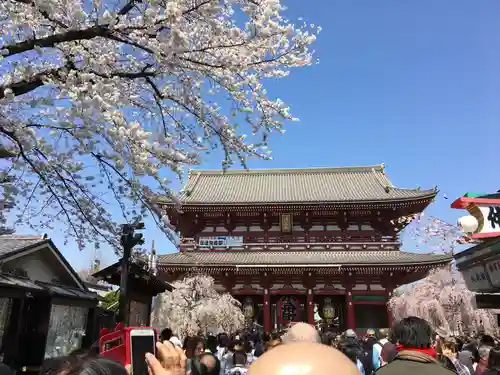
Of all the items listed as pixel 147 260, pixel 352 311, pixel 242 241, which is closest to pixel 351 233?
pixel 352 311

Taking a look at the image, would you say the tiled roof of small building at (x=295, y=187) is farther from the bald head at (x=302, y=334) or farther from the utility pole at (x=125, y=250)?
the bald head at (x=302, y=334)

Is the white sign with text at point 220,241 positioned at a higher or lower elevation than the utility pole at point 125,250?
higher

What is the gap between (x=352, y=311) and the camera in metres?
20.0

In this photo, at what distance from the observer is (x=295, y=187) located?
24.8 meters

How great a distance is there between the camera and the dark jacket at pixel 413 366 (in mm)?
2541

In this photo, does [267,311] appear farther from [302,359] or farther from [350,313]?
[302,359]

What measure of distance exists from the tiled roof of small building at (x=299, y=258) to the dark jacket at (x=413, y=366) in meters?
16.5

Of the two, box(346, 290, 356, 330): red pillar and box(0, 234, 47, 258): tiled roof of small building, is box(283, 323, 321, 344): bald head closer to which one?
box(0, 234, 47, 258): tiled roof of small building

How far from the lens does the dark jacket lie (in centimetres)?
254

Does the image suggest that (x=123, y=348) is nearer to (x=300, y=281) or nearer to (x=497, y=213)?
(x=497, y=213)

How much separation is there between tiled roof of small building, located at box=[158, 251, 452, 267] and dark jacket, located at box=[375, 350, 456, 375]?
1654 centimetres

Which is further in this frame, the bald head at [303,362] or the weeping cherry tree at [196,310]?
the weeping cherry tree at [196,310]

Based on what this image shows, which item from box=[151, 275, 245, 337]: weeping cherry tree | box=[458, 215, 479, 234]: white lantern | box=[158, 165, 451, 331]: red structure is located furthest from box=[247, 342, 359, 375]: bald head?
box=[158, 165, 451, 331]: red structure

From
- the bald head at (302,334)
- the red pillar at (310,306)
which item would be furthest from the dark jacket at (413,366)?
the red pillar at (310,306)
